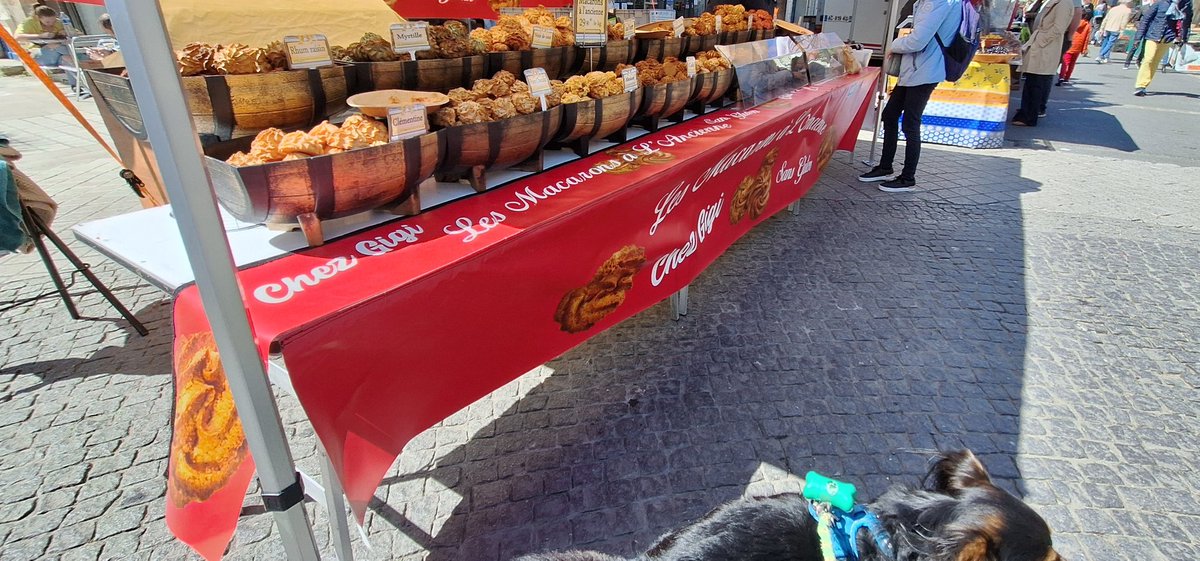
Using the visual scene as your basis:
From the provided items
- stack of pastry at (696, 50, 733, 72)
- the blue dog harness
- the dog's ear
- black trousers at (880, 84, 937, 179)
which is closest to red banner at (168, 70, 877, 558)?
stack of pastry at (696, 50, 733, 72)

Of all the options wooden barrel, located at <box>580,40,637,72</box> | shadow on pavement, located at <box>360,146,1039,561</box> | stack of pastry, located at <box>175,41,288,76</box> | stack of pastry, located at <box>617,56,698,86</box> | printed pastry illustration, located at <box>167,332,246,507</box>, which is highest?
stack of pastry, located at <box>175,41,288,76</box>

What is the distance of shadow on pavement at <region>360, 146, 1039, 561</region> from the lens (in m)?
2.22

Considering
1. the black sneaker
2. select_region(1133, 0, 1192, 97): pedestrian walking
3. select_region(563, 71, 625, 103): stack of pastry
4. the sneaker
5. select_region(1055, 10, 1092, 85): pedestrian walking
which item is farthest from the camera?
select_region(1055, 10, 1092, 85): pedestrian walking

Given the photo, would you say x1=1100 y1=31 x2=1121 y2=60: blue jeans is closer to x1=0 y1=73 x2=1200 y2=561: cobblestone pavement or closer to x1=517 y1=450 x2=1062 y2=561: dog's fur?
x1=0 y1=73 x2=1200 y2=561: cobblestone pavement

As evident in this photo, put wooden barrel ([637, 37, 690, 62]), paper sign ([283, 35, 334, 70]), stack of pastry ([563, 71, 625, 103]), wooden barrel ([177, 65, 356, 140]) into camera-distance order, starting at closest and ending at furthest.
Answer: wooden barrel ([177, 65, 356, 140]) → paper sign ([283, 35, 334, 70]) → stack of pastry ([563, 71, 625, 103]) → wooden barrel ([637, 37, 690, 62])

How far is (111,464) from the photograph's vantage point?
245 cm

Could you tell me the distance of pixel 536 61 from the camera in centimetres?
278

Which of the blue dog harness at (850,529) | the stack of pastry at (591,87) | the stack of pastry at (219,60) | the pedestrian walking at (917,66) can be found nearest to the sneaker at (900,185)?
the pedestrian walking at (917,66)

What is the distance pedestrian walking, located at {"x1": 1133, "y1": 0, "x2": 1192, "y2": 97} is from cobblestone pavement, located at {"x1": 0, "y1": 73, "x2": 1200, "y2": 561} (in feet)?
33.0

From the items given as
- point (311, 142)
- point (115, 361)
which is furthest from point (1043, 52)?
point (115, 361)

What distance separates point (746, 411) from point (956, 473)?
1384 mm

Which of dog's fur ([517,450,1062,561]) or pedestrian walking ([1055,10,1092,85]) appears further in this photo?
pedestrian walking ([1055,10,1092,85])

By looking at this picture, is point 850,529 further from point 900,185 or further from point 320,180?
point 900,185

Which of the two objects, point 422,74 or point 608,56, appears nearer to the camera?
point 422,74
